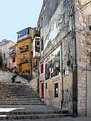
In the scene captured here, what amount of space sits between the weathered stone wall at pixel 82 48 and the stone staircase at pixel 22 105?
1.25 metres

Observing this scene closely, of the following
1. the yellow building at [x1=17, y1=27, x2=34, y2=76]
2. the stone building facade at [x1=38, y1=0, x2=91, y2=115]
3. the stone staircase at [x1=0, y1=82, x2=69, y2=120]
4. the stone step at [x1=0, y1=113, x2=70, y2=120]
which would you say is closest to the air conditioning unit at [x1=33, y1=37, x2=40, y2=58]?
the stone staircase at [x1=0, y1=82, x2=69, y2=120]

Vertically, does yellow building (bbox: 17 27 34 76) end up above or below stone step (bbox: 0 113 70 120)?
above

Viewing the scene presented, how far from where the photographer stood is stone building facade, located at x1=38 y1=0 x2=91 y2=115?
9.70 m

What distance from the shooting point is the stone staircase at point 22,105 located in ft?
29.0

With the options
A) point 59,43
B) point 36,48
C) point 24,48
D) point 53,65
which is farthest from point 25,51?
point 59,43

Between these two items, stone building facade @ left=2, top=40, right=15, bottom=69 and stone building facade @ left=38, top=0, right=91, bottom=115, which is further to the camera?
stone building facade @ left=2, top=40, right=15, bottom=69

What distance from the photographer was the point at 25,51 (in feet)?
114

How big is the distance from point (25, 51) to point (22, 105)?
22182mm

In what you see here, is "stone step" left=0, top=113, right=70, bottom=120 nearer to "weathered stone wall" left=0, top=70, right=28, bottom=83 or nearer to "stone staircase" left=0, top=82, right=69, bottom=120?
"stone staircase" left=0, top=82, right=69, bottom=120

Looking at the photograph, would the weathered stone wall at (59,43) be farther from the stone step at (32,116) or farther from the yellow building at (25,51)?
the yellow building at (25,51)

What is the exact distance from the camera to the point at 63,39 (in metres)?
11.7

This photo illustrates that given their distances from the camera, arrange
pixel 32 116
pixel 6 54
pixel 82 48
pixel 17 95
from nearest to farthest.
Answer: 1. pixel 32 116
2. pixel 82 48
3. pixel 17 95
4. pixel 6 54

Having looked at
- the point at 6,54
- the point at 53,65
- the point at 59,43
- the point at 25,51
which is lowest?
the point at 53,65

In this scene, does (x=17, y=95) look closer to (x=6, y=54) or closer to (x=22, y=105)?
(x=22, y=105)
